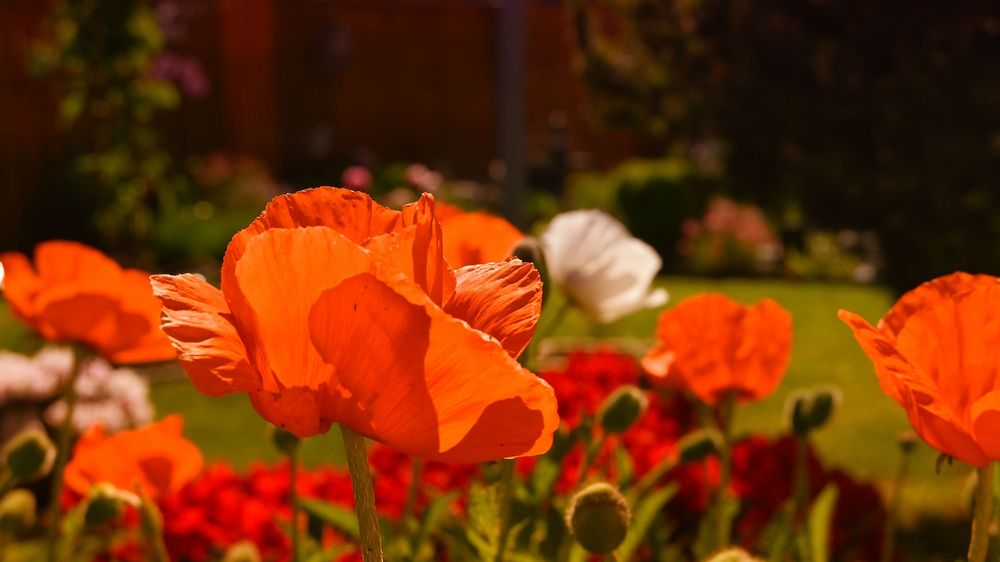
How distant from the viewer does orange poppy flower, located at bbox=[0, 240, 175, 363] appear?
3.96 feet

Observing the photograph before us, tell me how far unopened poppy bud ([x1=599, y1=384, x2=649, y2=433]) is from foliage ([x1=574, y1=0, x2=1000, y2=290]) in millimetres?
2857

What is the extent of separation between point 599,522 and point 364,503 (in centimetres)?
24

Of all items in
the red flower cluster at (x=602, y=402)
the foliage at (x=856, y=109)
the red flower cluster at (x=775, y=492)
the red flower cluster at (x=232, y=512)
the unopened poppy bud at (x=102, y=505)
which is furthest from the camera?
the foliage at (x=856, y=109)

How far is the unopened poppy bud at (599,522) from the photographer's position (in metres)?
0.78

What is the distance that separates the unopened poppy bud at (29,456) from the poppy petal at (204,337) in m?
0.46

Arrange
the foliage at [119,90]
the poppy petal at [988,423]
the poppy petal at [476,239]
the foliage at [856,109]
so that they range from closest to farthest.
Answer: the poppy petal at [988,423] < the poppy petal at [476,239] < the foliage at [856,109] < the foliage at [119,90]

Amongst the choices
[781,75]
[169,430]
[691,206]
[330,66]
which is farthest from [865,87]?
[330,66]

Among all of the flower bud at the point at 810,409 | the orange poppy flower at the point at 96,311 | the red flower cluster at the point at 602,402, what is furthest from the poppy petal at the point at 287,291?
the red flower cluster at the point at 602,402

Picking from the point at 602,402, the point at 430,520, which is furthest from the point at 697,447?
the point at 602,402

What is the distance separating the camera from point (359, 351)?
23.7 inches

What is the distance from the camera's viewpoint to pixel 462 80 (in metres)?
16.7

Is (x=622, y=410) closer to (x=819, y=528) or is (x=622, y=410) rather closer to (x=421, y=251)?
(x=819, y=528)

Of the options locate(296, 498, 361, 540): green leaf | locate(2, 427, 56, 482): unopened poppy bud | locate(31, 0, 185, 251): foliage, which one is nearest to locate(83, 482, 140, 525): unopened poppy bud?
locate(2, 427, 56, 482): unopened poppy bud

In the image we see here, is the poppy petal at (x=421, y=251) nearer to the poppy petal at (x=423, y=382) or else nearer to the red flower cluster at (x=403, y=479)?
the poppy petal at (x=423, y=382)
